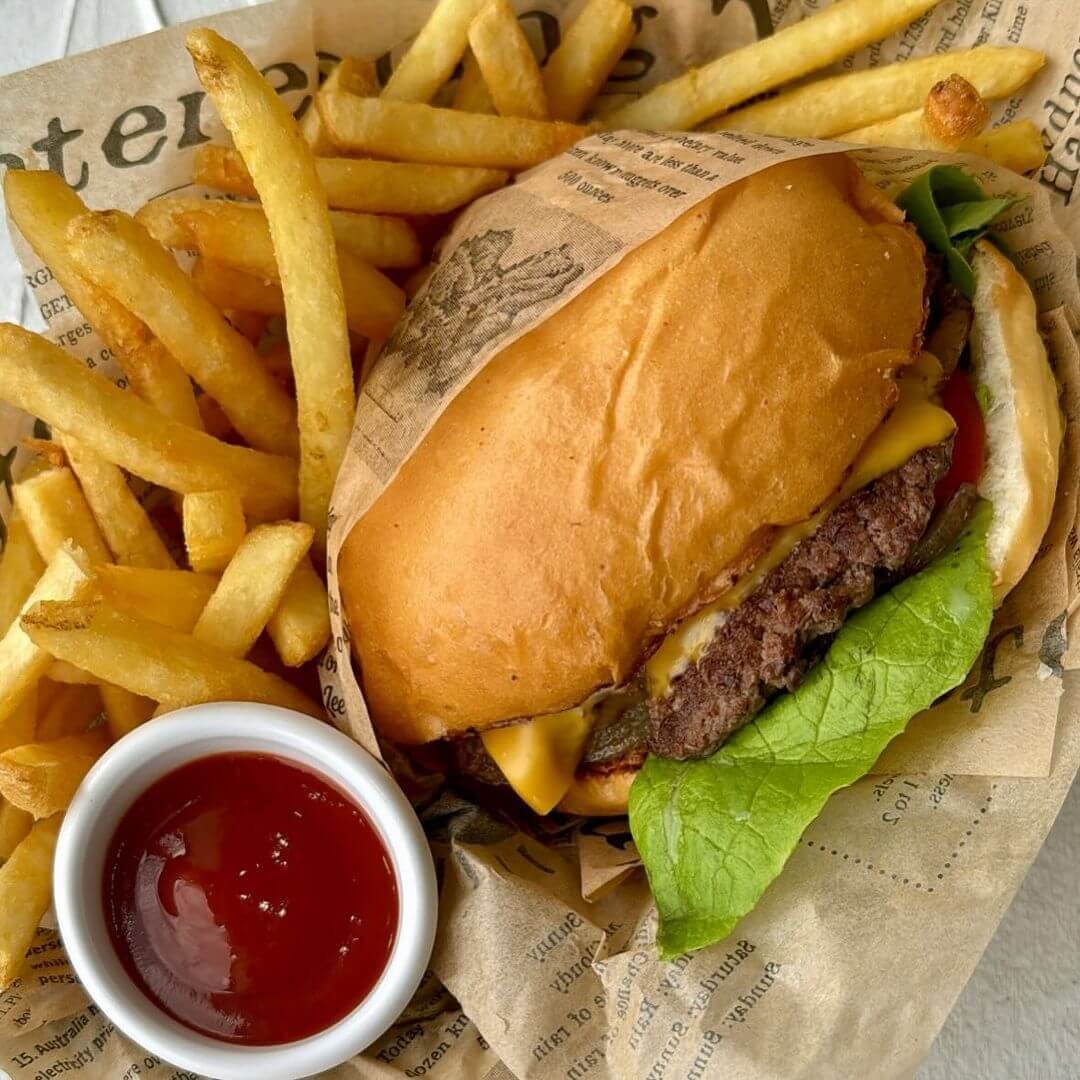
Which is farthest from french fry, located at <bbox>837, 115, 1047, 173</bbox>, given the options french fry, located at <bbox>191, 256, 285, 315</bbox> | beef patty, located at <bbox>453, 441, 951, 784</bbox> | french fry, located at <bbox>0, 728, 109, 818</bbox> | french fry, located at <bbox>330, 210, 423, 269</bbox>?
french fry, located at <bbox>0, 728, 109, 818</bbox>

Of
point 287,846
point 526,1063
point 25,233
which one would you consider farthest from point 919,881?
point 25,233

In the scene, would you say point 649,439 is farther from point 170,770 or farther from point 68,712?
point 68,712

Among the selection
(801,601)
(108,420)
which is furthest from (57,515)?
(801,601)

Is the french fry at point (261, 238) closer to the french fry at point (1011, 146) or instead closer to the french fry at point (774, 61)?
the french fry at point (774, 61)

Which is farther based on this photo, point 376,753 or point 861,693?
point 376,753

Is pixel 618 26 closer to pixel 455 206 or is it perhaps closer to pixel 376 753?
pixel 455 206

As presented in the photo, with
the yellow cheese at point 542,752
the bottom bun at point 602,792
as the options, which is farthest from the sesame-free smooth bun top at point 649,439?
the bottom bun at point 602,792
